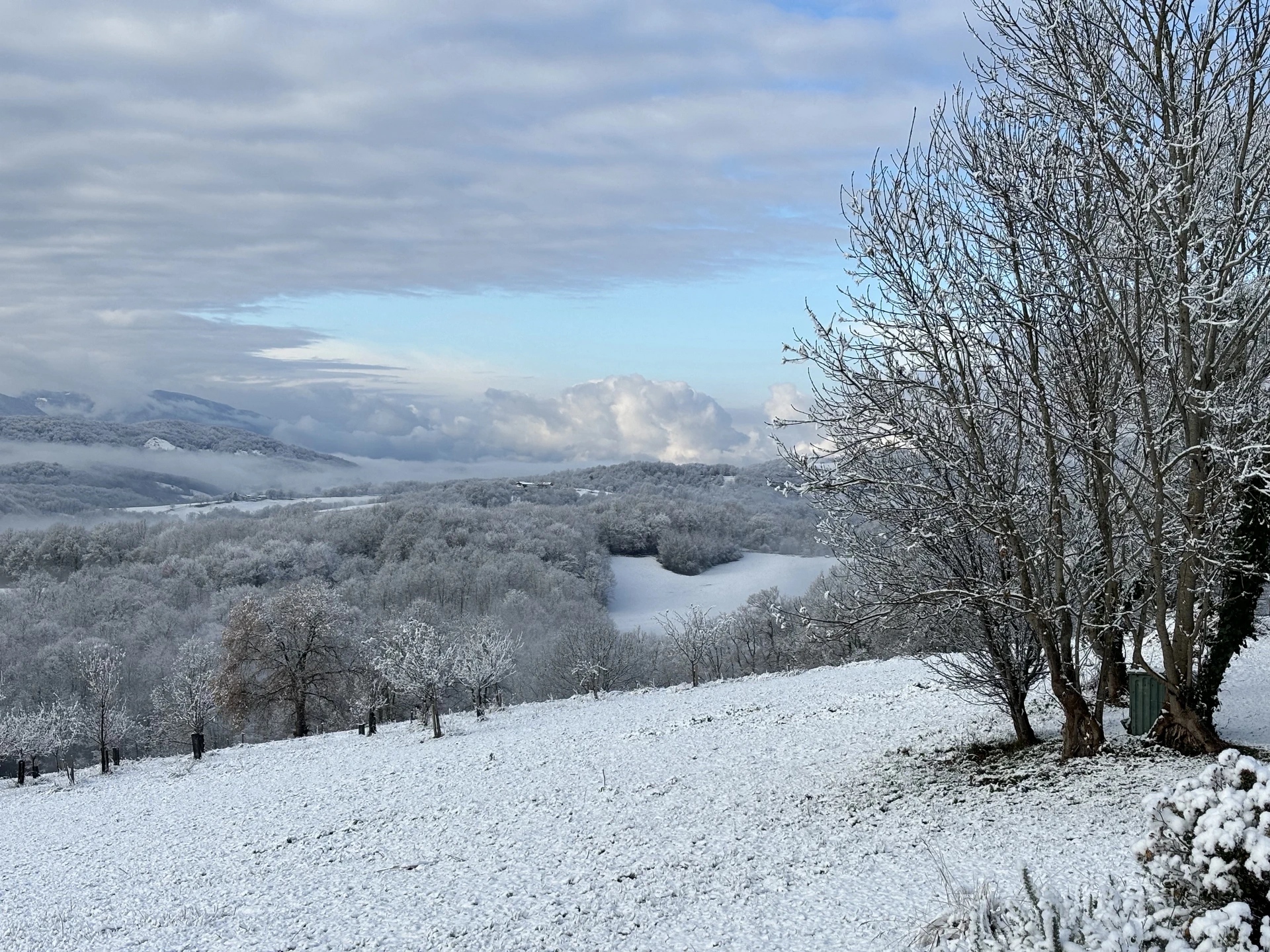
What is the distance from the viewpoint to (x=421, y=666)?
82.4ft

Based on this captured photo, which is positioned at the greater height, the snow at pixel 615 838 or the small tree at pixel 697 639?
the snow at pixel 615 838

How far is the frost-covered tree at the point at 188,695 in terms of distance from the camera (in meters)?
31.0

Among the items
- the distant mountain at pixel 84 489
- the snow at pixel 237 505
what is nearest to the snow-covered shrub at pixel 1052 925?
the snow at pixel 237 505

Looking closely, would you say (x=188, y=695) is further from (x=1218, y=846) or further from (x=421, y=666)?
(x=1218, y=846)

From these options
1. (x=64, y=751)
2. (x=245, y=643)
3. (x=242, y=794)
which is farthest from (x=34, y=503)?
(x=242, y=794)

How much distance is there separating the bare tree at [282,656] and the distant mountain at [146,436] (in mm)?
131000

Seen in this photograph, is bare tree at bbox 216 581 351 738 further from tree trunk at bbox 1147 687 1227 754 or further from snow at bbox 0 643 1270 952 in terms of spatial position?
tree trunk at bbox 1147 687 1227 754

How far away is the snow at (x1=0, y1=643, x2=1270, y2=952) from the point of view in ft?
26.3

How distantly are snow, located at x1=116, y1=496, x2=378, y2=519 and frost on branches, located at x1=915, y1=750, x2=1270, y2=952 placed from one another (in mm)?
101475

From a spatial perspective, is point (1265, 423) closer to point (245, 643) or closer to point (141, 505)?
point (245, 643)

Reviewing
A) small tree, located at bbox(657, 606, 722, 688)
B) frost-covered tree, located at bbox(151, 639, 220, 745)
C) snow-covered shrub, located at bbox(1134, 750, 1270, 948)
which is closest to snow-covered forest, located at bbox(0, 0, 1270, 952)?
snow-covered shrub, located at bbox(1134, 750, 1270, 948)

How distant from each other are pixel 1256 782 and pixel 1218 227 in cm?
498

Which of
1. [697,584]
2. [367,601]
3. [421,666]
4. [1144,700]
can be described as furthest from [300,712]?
[697,584]

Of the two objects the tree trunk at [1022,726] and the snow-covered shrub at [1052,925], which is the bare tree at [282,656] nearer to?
the tree trunk at [1022,726]
